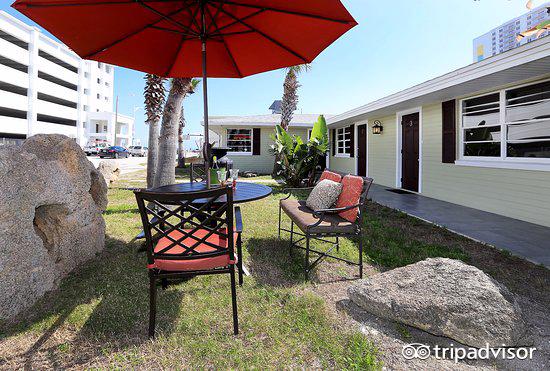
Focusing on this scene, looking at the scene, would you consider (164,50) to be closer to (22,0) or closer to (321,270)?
(22,0)

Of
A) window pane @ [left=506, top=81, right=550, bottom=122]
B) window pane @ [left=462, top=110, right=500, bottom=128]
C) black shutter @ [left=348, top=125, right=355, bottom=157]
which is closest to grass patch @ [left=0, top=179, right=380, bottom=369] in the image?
window pane @ [left=506, top=81, right=550, bottom=122]

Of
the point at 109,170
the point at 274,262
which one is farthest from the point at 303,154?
the point at 274,262

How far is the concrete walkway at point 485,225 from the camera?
4.30 meters

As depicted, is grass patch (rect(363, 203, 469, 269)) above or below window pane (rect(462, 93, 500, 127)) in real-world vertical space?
below

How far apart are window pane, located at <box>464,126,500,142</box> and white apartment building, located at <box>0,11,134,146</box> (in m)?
36.4

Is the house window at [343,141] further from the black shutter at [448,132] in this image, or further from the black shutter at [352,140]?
the black shutter at [448,132]

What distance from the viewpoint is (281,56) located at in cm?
389

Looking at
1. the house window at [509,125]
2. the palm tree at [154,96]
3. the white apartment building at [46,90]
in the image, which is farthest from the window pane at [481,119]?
the white apartment building at [46,90]

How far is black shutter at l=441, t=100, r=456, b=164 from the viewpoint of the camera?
770 cm

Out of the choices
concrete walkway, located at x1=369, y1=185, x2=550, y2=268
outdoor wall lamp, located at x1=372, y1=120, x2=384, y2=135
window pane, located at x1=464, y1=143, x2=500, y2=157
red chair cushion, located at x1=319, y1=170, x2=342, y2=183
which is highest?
outdoor wall lamp, located at x1=372, y1=120, x2=384, y2=135

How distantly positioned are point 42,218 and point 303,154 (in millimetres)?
8637

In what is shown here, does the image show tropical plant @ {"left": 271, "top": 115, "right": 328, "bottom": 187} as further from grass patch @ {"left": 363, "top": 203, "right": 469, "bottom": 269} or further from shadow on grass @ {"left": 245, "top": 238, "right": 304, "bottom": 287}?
shadow on grass @ {"left": 245, "top": 238, "right": 304, "bottom": 287}

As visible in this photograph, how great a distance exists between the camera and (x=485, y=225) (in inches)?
222

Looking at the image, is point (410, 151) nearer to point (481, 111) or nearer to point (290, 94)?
point (481, 111)
